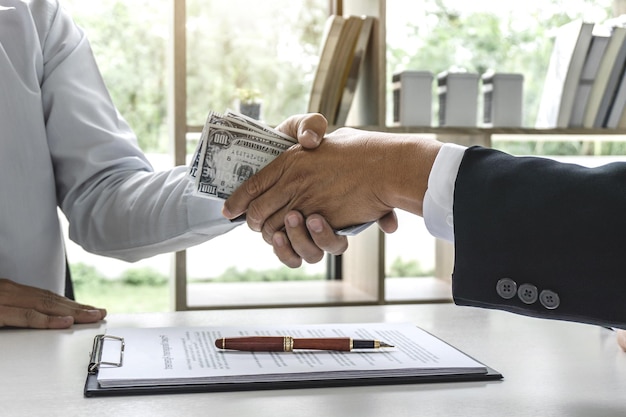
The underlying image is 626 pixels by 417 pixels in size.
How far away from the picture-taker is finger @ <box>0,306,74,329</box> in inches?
45.2

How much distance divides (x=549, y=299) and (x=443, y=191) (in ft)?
0.89

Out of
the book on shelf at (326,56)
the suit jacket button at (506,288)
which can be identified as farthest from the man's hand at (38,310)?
the book on shelf at (326,56)

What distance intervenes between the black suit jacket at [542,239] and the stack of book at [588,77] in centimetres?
178

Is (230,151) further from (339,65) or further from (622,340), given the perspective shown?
(339,65)

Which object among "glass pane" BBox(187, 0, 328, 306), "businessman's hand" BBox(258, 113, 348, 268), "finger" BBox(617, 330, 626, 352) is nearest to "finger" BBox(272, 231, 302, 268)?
"businessman's hand" BBox(258, 113, 348, 268)

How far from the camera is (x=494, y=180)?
92cm

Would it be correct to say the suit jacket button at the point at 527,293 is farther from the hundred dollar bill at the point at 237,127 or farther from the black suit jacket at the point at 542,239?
the hundred dollar bill at the point at 237,127

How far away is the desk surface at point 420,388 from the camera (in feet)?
2.48

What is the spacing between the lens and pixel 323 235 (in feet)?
4.71

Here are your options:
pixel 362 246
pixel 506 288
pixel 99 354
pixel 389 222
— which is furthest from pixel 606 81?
pixel 99 354

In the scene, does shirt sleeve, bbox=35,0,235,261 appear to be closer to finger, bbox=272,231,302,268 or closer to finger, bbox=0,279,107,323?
finger, bbox=272,231,302,268

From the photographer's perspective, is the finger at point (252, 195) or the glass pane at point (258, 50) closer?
the finger at point (252, 195)

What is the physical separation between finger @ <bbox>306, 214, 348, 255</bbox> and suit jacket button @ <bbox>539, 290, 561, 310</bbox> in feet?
1.97

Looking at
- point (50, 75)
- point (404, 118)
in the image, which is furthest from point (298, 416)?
point (404, 118)
